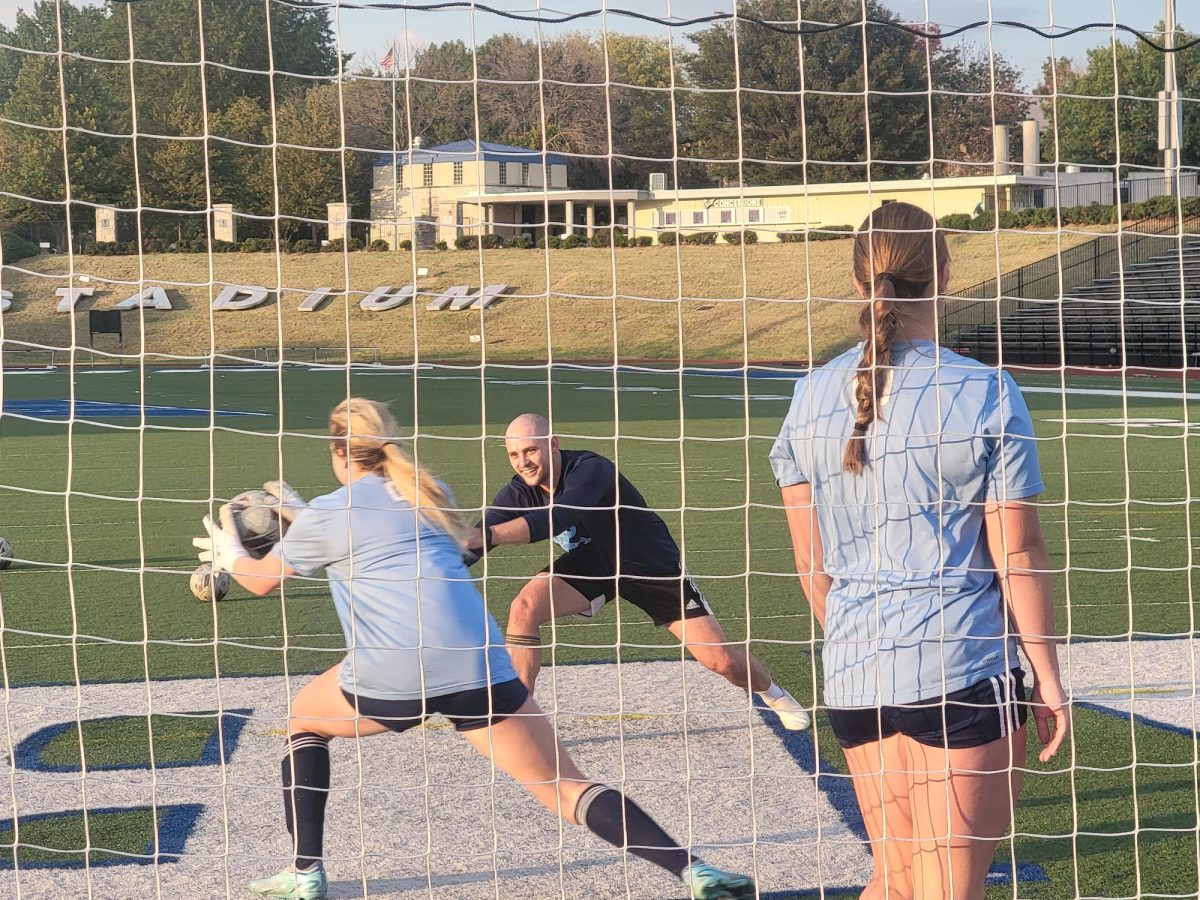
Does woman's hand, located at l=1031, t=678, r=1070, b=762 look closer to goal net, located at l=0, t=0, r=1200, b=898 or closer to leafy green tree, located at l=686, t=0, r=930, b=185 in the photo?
goal net, located at l=0, t=0, r=1200, b=898

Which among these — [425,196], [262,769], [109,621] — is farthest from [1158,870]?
[109,621]

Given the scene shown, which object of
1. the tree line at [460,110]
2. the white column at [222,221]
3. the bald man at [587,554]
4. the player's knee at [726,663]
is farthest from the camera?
the tree line at [460,110]

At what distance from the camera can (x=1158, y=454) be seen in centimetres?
1559

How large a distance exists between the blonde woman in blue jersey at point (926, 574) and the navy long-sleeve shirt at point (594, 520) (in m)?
2.39

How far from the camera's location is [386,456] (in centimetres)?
414

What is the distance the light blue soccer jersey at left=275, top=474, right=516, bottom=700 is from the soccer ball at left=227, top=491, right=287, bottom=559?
13.7 inches

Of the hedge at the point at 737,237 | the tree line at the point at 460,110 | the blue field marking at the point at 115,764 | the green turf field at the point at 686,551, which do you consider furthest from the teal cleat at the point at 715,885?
the tree line at the point at 460,110

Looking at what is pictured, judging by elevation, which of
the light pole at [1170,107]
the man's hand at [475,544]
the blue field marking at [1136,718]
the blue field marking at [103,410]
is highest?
the light pole at [1170,107]

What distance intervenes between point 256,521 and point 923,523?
241cm

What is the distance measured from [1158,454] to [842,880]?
1259cm

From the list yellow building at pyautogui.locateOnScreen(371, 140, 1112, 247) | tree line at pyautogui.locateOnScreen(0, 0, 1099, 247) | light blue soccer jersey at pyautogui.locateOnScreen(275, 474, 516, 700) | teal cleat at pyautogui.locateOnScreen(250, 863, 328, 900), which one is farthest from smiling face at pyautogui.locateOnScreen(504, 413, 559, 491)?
tree line at pyautogui.locateOnScreen(0, 0, 1099, 247)

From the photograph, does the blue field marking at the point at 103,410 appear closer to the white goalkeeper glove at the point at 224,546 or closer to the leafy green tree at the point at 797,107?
the leafy green tree at the point at 797,107

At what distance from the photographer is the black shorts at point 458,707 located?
3992 millimetres

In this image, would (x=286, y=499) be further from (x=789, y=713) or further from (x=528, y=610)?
(x=789, y=713)
